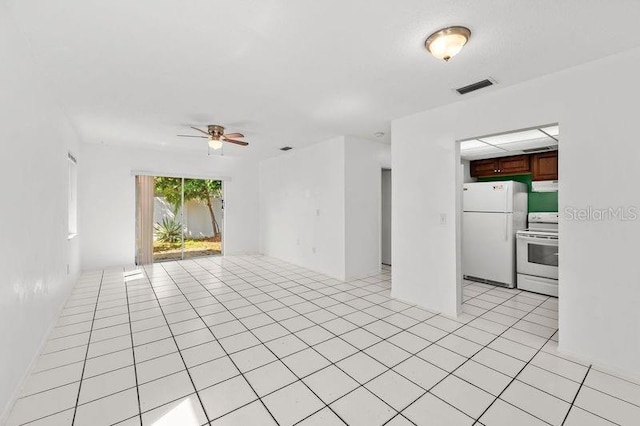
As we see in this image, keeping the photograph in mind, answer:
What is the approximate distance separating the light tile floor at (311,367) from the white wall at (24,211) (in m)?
0.29

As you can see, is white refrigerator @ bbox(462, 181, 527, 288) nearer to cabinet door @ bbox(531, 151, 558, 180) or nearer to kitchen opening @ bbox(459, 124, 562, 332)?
kitchen opening @ bbox(459, 124, 562, 332)

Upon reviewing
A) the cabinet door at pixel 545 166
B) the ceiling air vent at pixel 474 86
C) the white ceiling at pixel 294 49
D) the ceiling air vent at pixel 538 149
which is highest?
the white ceiling at pixel 294 49

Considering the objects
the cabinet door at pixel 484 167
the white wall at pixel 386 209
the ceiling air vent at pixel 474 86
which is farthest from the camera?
the white wall at pixel 386 209

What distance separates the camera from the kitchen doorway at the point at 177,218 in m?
5.99

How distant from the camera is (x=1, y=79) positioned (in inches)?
65.6

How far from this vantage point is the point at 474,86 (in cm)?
274

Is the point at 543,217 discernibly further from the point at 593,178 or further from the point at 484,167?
the point at 593,178

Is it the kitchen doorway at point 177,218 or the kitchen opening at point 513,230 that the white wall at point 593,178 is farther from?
the kitchen doorway at point 177,218

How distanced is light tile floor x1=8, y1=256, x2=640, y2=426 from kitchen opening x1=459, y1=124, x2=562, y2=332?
0.10m

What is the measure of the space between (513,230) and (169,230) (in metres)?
7.31

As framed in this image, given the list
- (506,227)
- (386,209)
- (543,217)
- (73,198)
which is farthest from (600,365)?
(73,198)

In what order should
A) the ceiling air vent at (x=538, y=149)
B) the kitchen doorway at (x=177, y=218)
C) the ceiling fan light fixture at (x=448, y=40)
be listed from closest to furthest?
the ceiling fan light fixture at (x=448, y=40) → the ceiling air vent at (x=538, y=149) → the kitchen doorway at (x=177, y=218)

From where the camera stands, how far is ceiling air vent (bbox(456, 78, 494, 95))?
2.65 meters

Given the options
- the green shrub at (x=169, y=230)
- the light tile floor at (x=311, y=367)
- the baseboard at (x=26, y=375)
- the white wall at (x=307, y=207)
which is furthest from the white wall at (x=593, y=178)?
the green shrub at (x=169, y=230)
